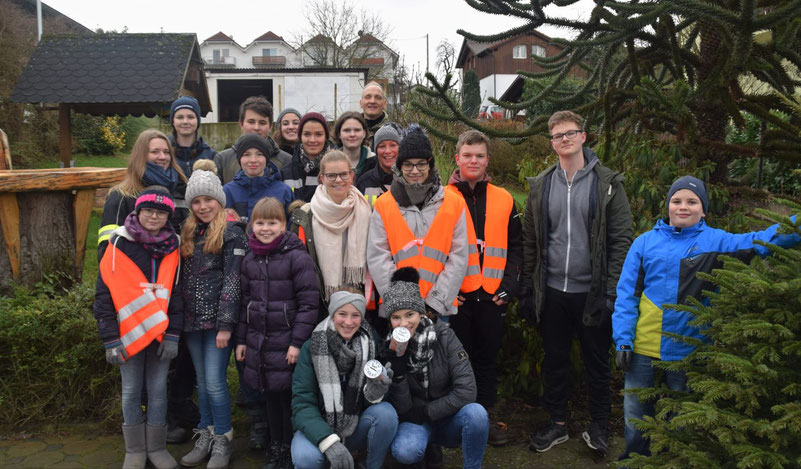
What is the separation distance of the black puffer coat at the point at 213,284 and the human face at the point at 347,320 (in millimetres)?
748

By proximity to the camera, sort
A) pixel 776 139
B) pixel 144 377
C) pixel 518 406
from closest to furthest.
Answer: pixel 144 377 → pixel 776 139 → pixel 518 406

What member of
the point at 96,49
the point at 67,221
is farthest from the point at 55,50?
the point at 67,221

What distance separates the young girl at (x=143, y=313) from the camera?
12.0 ft

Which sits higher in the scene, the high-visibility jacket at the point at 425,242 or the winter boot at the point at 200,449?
the high-visibility jacket at the point at 425,242

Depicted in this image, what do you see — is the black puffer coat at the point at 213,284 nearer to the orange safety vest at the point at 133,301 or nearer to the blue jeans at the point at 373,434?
the orange safety vest at the point at 133,301

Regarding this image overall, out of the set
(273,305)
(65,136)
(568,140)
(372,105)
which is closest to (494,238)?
(568,140)

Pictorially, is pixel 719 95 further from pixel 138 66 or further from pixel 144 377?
pixel 138 66

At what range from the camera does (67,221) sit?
5.15 metres

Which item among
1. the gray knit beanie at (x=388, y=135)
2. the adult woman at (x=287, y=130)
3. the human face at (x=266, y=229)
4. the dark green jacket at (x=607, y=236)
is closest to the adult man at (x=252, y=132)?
the adult woman at (x=287, y=130)

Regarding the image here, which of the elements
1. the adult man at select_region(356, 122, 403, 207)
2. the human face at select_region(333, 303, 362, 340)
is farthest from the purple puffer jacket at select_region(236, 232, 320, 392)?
the adult man at select_region(356, 122, 403, 207)

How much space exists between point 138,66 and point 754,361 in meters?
12.2

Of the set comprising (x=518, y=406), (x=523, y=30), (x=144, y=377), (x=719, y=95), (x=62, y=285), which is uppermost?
(x=523, y=30)

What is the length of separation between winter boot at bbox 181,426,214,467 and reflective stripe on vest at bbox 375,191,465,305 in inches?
70.7

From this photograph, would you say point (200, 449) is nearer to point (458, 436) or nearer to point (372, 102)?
point (458, 436)
